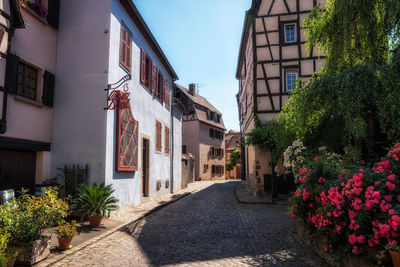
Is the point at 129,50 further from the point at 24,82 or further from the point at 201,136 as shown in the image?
the point at 201,136

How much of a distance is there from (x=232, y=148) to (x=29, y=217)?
4214 centimetres

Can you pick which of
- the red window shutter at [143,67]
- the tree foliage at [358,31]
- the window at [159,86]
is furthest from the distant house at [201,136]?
the tree foliage at [358,31]

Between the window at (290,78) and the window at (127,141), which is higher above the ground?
the window at (290,78)

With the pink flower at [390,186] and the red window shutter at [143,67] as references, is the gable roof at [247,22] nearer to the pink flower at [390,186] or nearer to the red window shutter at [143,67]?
the red window shutter at [143,67]

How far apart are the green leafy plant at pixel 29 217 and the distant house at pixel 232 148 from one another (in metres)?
37.9

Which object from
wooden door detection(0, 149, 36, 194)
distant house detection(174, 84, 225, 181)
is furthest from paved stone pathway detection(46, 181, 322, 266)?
distant house detection(174, 84, 225, 181)

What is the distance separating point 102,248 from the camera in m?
5.61

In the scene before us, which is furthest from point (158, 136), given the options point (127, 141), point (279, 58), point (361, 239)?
point (361, 239)

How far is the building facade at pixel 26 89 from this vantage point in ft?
22.6

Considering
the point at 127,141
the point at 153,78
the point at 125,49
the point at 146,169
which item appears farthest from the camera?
the point at 153,78

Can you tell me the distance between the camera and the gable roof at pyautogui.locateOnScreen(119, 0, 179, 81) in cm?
1007

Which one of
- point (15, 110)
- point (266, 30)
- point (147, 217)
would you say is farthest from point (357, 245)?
point (266, 30)

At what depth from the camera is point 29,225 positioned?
4.58 m

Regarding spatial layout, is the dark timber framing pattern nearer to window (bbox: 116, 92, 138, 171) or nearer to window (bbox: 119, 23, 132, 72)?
window (bbox: 116, 92, 138, 171)
